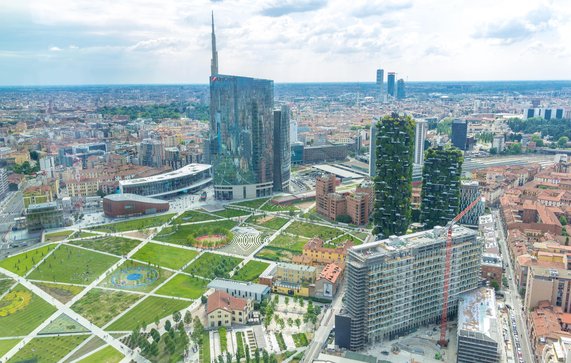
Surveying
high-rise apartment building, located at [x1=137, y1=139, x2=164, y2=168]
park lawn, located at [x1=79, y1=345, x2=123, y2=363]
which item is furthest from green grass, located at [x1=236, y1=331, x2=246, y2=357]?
high-rise apartment building, located at [x1=137, y1=139, x2=164, y2=168]

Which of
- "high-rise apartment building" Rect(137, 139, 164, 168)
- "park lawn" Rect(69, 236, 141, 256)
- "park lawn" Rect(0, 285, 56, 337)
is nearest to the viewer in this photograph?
"park lawn" Rect(0, 285, 56, 337)

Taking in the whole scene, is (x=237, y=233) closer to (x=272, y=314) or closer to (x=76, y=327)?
(x=272, y=314)

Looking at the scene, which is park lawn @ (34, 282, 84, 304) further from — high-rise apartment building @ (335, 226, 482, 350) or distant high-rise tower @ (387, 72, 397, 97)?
distant high-rise tower @ (387, 72, 397, 97)

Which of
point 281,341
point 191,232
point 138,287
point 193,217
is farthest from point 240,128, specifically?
point 281,341

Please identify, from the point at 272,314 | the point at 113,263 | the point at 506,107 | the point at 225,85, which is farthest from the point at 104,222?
the point at 506,107

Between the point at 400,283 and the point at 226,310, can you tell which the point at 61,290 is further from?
the point at 400,283
